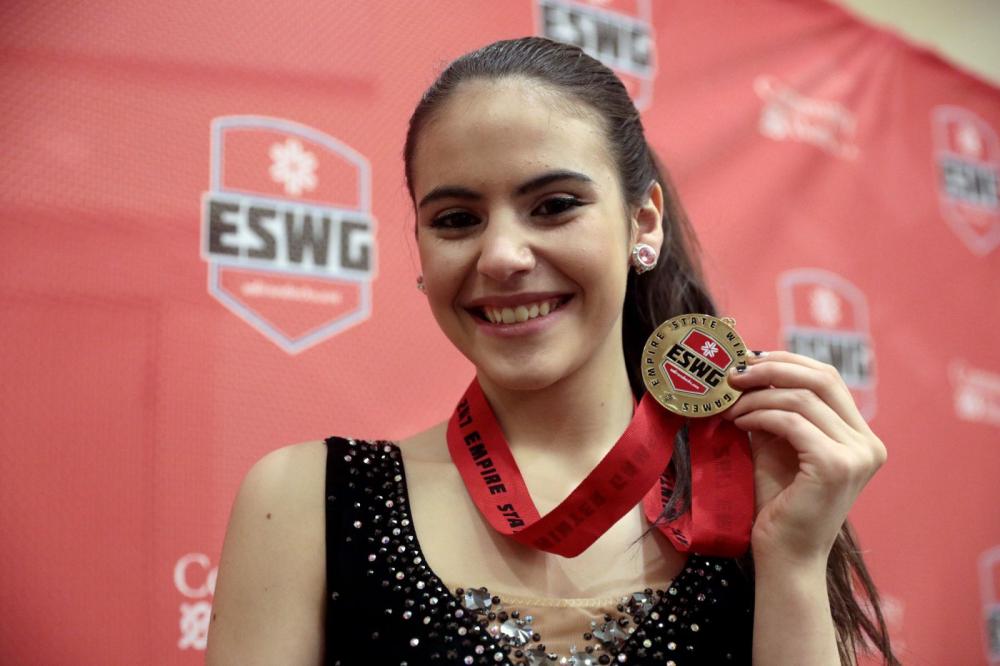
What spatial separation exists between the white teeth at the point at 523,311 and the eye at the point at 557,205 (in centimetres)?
10

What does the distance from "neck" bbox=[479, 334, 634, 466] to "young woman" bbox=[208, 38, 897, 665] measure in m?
0.01

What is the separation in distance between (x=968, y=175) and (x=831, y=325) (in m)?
0.75

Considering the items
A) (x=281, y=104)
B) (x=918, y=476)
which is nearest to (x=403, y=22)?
(x=281, y=104)

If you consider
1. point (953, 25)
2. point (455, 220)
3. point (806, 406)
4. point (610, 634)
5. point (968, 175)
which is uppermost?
point (953, 25)

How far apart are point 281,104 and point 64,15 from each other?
1.18 ft

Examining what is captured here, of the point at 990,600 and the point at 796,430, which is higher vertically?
the point at 796,430

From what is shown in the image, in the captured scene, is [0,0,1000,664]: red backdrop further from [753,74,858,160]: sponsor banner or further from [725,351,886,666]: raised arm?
[725,351,886,666]: raised arm

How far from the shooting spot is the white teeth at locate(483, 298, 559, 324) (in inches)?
47.8

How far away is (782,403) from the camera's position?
1180 millimetres

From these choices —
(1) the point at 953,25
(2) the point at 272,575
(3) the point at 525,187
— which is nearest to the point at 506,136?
(3) the point at 525,187

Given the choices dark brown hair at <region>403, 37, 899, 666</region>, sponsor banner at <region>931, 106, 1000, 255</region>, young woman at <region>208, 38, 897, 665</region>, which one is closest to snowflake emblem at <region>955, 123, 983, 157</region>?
sponsor banner at <region>931, 106, 1000, 255</region>

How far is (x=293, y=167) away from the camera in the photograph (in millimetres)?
1816

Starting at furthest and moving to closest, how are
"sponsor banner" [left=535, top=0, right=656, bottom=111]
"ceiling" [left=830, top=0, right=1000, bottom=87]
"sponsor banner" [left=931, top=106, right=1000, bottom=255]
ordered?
"ceiling" [left=830, top=0, right=1000, bottom=87] → "sponsor banner" [left=931, top=106, right=1000, bottom=255] → "sponsor banner" [left=535, top=0, right=656, bottom=111]

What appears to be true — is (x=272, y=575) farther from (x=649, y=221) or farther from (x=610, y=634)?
(x=649, y=221)
